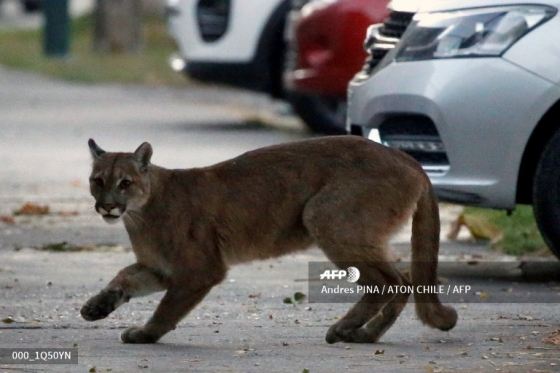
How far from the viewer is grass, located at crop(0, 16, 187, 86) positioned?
2252 centimetres

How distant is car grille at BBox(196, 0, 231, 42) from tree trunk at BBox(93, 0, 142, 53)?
1126 centimetres

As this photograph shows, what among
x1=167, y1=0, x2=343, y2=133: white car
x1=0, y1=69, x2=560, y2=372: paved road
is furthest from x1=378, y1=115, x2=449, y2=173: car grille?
x1=167, y1=0, x2=343, y2=133: white car

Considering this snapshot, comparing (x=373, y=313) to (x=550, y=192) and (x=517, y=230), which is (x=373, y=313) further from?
(x=517, y=230)

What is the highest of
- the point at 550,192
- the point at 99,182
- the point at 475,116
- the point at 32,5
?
the point at 99,182

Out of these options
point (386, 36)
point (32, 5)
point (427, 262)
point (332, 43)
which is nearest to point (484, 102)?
point (386, 36)

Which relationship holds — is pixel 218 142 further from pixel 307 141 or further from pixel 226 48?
pixel 307 141

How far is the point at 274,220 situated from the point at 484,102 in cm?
174

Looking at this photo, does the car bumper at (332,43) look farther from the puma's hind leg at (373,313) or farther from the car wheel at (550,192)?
the puma's hind leg at (373,313)

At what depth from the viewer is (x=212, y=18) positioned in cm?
1559

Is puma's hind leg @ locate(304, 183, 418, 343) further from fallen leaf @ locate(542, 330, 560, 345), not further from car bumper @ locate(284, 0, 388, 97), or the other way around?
car bumper @ locate(284, 0, 388, 97)

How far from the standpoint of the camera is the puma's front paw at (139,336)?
20.2 ft

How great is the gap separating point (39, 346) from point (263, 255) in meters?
1.09

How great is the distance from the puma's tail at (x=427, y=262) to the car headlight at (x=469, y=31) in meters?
1.56

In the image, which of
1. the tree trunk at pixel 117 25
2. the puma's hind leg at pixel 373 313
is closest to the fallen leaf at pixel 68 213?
the puma's hind leg at pixel 373 313
